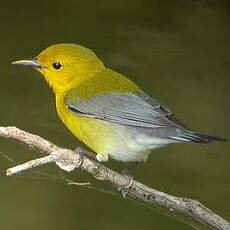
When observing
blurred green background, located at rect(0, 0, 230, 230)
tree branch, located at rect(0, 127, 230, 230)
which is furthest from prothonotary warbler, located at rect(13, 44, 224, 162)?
blurred green background, located at rect(0, 0, 230, 230)

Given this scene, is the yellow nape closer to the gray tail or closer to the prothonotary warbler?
the prothonotary warbler

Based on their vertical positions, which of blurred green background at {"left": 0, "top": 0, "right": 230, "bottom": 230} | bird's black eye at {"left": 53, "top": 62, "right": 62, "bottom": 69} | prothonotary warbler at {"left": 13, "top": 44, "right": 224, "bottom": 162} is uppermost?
bird's black eye at {"left": 53, "top": 62, "right": 62, "bottom": 69}

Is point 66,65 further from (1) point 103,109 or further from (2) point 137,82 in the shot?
(2) point 137,82

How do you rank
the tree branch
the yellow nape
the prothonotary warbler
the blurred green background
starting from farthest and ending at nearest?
Answer: the blurred green background
the yellow nape
the prothonotary warbler
the tree branch

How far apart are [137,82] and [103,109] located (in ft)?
4.59

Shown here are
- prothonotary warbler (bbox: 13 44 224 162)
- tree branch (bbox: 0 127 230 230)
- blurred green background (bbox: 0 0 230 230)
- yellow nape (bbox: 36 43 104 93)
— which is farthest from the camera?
blurred green background (bbox: 0 0 230 230)

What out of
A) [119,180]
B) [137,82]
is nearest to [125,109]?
[119,180]

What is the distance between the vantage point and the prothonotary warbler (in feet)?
7.97

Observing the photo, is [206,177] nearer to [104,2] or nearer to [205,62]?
[205,62]

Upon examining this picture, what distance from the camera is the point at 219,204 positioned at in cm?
356

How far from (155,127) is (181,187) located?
129cm

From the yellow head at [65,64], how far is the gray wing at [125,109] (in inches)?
3.8

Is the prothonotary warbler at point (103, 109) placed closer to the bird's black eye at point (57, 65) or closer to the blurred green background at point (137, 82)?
the bird's black eye at point (57, 65)

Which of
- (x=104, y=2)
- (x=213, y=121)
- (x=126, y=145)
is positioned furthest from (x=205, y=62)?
(x=126, y=145)
